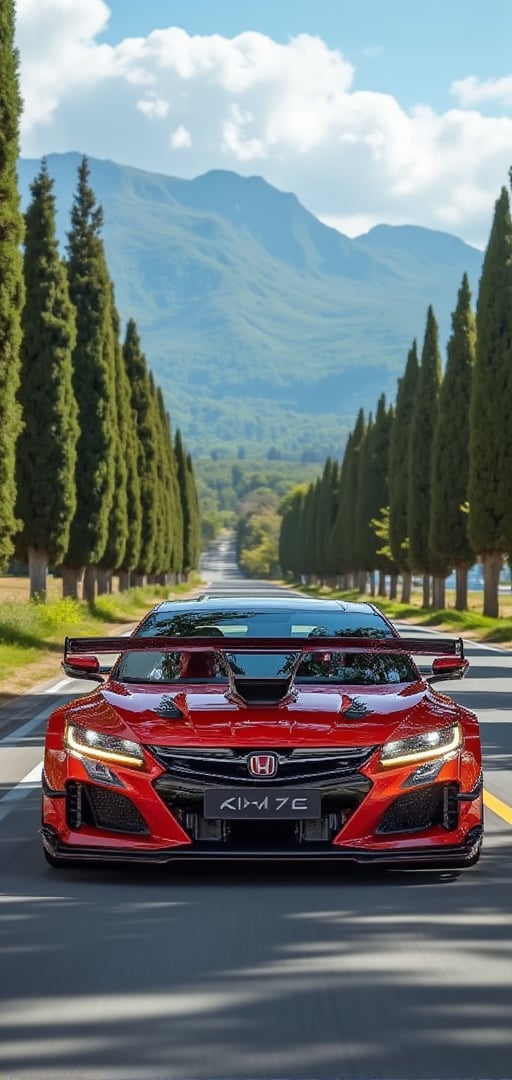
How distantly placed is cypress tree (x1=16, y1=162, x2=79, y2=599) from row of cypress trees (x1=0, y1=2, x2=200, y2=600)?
2cm

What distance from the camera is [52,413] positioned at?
40375 mm

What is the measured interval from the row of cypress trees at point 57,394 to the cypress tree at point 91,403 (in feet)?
0.10

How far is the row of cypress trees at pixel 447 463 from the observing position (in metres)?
49.5

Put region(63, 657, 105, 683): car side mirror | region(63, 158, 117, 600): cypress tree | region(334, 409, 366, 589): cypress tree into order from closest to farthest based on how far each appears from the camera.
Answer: region(63, 657, 105, 683): car side mirror → region(63, 158, 117, 600): cypress tree → region(334, 409, 366, 589): cypress tree

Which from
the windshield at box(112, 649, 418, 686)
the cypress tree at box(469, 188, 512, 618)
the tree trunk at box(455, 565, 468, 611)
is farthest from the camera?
the tree trunk at box(455, 565, 468, 611)

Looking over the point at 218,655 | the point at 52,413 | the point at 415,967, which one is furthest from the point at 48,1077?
the point at 52,413

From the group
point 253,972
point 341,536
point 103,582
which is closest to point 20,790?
point 253,972

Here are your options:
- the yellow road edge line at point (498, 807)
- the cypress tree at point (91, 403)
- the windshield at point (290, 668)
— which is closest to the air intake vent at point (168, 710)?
the windshield at point (290, 668)

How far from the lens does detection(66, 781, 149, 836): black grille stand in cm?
807

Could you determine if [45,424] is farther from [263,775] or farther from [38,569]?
[263,775]

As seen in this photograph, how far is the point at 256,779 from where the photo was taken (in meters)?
7.96

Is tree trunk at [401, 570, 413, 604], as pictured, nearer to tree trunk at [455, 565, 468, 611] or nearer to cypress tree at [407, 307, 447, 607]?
cypress tree at [407, 307, 447, 607]

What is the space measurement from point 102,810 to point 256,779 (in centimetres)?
78

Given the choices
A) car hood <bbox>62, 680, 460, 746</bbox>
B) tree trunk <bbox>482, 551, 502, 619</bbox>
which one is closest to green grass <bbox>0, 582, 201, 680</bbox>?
tree trunk <bbox>482, 551, 502, 619</bbox>
